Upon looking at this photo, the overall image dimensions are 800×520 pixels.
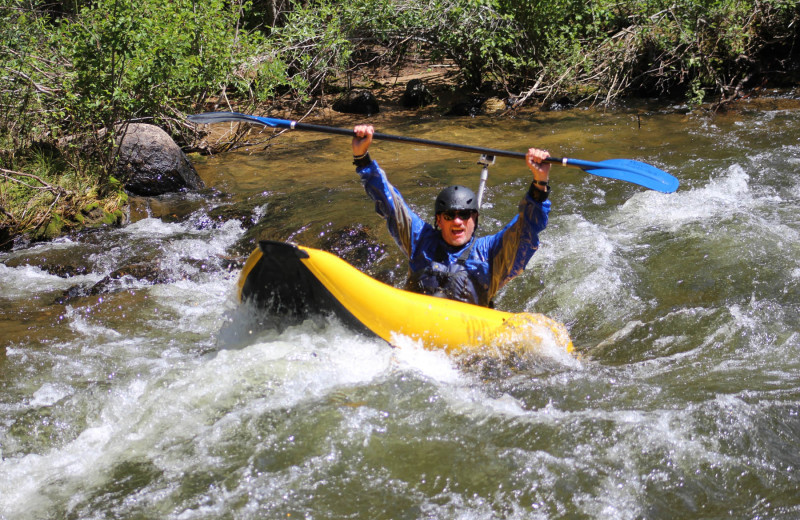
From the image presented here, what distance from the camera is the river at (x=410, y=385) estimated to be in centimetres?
242

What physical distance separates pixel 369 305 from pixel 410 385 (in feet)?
1.33

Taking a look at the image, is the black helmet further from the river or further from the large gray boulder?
the large gray boulder

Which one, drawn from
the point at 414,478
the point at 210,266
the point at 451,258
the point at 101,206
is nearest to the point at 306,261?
the point at 451,258

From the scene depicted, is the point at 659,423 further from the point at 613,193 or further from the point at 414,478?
the point at 613,193

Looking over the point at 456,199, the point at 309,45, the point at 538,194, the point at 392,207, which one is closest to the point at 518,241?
the point at 538,194

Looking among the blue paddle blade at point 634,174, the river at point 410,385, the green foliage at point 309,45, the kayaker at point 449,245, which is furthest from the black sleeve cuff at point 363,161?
the green foliage at point 309,45

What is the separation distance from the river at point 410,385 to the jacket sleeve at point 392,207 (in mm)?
656

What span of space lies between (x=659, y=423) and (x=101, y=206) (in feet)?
15.9

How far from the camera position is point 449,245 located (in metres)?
3.54

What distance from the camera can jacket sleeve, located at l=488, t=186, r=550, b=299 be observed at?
3213 millimetres

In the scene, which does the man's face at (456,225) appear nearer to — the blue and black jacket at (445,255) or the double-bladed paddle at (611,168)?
the blue and black jacket at (445,255)

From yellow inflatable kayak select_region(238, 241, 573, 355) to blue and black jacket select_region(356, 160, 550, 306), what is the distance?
0.67 feet

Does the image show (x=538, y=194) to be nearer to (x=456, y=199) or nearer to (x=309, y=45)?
(x=456, y=199)

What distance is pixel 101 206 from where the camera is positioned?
5.88 metres
